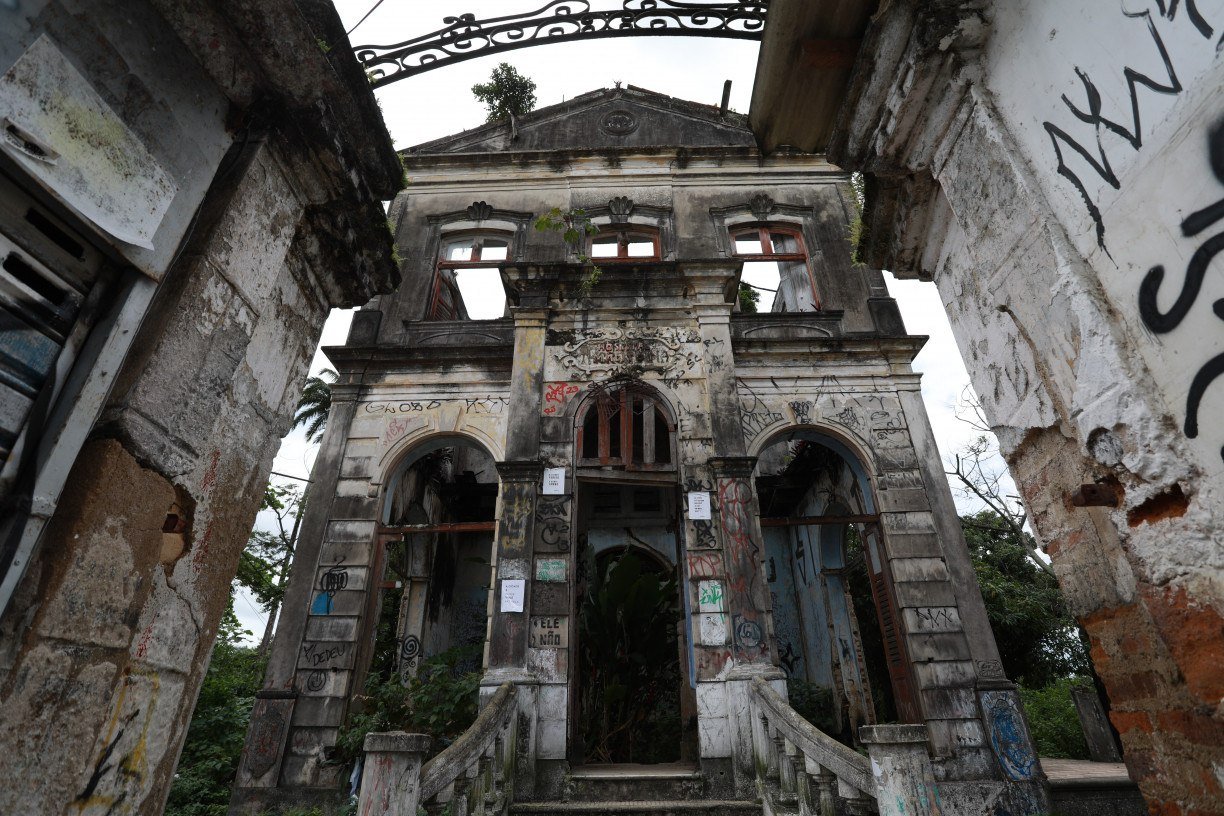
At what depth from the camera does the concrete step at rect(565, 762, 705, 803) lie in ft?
17.4

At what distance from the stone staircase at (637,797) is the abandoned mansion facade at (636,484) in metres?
0.21

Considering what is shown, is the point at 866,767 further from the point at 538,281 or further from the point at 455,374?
the point at 455,374

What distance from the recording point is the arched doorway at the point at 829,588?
26.4 ft

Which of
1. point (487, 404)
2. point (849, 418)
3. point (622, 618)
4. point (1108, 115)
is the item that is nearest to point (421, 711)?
point (622, 618)

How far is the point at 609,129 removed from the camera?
1220 cm

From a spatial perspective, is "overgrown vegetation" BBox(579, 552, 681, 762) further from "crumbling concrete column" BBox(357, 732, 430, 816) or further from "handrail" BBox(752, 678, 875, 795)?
"crumbling concrete column" BBox(357, 732, 430, 816)

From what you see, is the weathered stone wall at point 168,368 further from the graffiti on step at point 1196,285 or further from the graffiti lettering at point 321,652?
the graffiti lettering at point 321,652

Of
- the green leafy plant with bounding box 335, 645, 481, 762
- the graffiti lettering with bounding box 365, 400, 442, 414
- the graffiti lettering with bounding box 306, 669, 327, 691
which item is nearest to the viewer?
the green leafy plant with bounding box 335, 645, 481, 762

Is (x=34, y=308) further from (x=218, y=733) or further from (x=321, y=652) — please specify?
(x=218, y=733)

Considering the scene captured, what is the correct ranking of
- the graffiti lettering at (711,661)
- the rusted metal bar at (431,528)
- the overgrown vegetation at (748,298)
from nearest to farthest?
the graffiti lettering at (711,661), the rusted metal bar at (431,528), the overgrown vegetation at (748,298)

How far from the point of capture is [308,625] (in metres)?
7.33

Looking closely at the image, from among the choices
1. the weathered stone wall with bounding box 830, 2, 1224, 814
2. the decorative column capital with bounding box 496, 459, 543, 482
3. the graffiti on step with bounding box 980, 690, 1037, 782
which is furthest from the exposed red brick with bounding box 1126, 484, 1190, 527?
the graffiti on step with bounding box 980, 690, 1037, 782

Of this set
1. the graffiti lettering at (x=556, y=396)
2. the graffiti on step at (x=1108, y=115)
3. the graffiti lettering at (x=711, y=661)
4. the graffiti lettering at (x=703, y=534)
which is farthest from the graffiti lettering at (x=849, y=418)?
the graffiti on step at (x=1108, y=115)

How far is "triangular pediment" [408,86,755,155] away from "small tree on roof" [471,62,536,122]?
6.11 m
